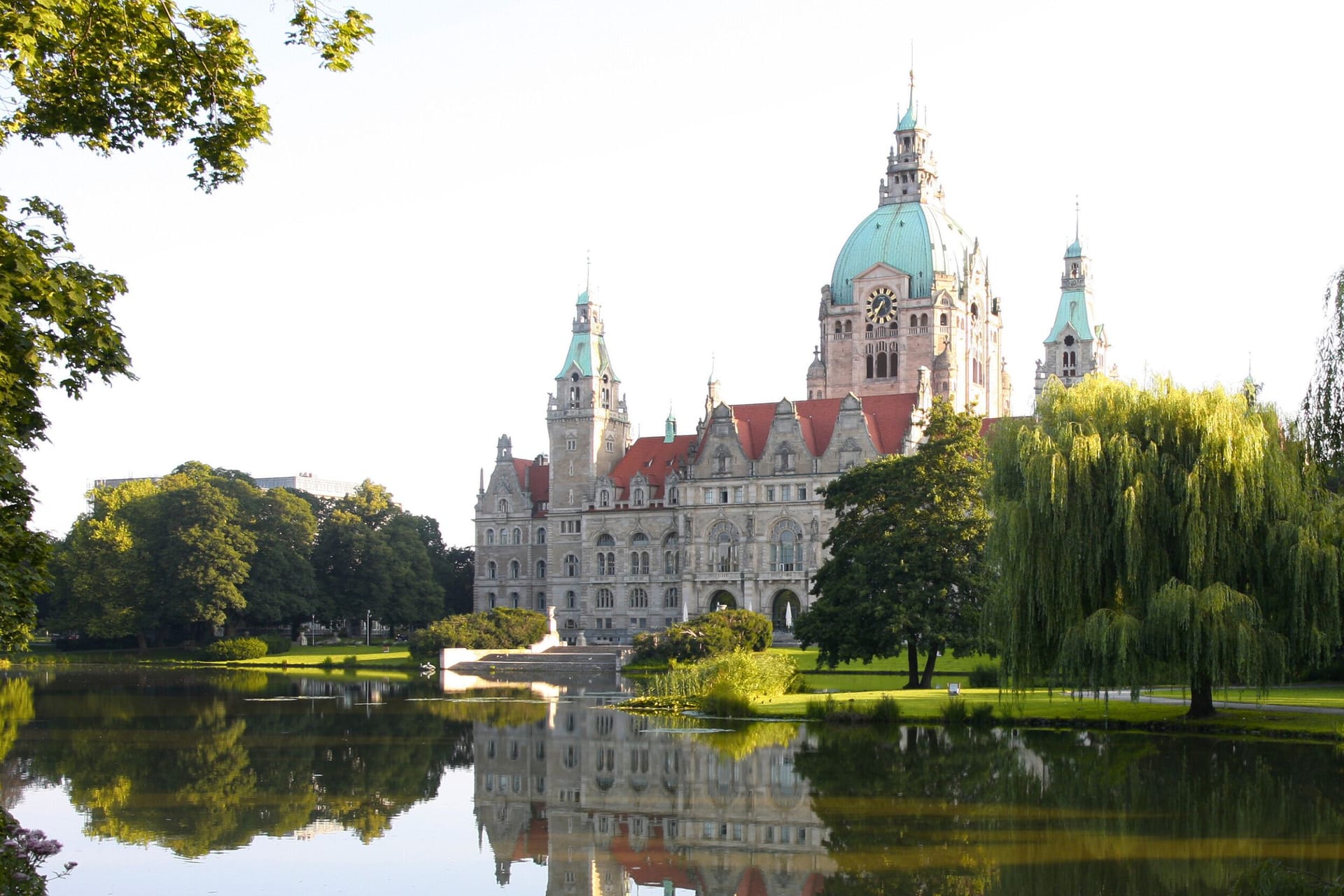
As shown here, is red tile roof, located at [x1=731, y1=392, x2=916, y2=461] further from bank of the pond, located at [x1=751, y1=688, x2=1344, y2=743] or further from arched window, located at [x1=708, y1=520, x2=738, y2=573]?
bank of the pond, located at [x1=751, y1=688, x2=1344, y2=743]

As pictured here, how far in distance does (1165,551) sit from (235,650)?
218ft

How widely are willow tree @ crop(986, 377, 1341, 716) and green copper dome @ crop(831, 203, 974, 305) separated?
7535 centimetres

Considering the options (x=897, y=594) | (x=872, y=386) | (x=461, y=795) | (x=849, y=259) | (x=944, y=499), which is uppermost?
(x=849, y=259)

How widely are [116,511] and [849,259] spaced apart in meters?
54.2

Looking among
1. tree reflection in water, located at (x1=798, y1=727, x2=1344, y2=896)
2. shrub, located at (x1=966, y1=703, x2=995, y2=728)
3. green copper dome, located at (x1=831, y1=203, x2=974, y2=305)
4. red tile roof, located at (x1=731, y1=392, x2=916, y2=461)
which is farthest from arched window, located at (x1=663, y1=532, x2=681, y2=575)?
tree reflection in water, located at (x1=798, y1=727, x2=1344, y2=896)

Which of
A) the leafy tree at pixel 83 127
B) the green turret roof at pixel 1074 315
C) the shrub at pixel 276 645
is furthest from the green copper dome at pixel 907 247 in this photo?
the leafy tree at pixel 83 127

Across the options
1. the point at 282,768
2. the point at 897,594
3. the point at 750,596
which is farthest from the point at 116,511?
the point at 282,768

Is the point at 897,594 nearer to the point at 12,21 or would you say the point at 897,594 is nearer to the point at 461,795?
the point at 461,795

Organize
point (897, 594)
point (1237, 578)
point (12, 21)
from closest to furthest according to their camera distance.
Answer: point (12, 21) < point (1237, 578) < point (897, 594)

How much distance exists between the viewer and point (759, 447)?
101500mm

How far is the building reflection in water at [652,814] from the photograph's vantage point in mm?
19859

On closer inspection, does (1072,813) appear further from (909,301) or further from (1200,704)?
(909,301)

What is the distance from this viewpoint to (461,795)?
27797mm

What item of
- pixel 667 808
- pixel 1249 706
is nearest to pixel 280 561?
pixel 1249 706
